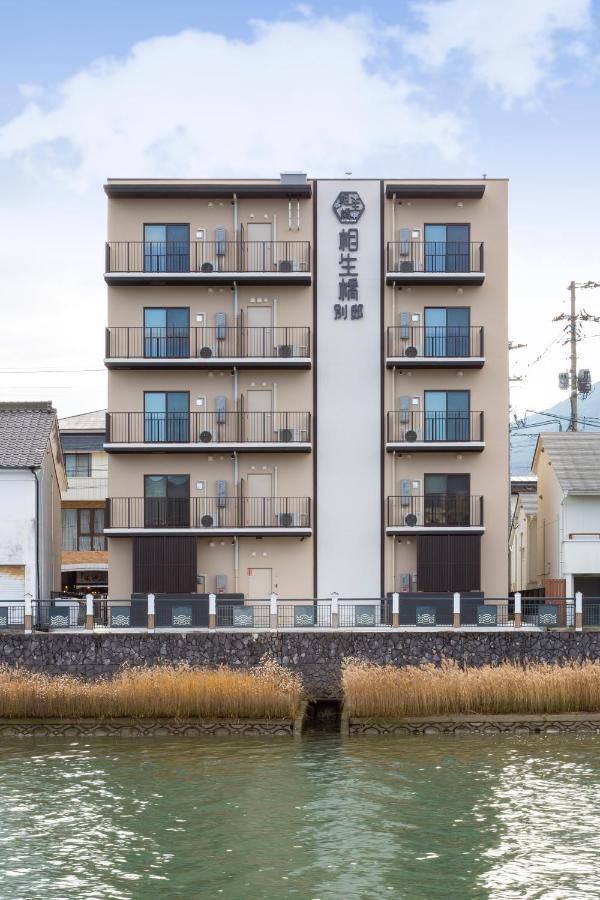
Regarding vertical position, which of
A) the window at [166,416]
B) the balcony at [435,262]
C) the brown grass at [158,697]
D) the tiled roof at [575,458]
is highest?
the balcony at [435,262]

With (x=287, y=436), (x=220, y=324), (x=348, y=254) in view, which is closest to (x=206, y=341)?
(x=220, y=324)

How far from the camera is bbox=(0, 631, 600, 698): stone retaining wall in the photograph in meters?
36.2

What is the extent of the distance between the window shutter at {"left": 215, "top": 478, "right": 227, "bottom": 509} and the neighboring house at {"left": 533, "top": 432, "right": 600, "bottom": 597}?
42.7ft

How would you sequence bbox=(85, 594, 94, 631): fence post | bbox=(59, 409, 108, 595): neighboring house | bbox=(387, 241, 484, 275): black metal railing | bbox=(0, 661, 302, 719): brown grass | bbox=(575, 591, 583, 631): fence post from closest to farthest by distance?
bbox=(0, 661, 302, 719): brown grass → bbox=(575, 591, 583, 631): fence post → bbox=(85, 594, 94, 631): fence post → bbox=(387, 241, 484, 275): black metal railing → bbox=(59, 409, 108, 595): neighboring house

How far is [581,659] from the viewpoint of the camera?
119 feet

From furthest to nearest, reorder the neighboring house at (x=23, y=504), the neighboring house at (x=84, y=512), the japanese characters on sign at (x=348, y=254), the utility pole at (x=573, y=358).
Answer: the neighboring house at (x=84, y=512), the utility pole at (x=573, y=358), the japanese characters on sign at (x=348, y=254), the neighboring house at (x=23, y=504)

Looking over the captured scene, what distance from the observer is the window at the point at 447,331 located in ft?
160

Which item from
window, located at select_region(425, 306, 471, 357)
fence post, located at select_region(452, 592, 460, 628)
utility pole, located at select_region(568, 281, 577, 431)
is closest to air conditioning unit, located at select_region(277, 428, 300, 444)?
window, located at select_region(425, 306, 471, 357)

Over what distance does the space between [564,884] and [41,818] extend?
30.6 ft

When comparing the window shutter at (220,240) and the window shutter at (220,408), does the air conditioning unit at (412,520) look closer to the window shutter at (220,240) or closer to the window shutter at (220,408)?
the window shutter at (220,408)

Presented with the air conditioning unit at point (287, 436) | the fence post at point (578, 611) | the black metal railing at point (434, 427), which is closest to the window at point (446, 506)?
the black metal railing at point (434, 427)

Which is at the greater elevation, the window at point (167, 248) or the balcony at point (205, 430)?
the window at point (167, 248)

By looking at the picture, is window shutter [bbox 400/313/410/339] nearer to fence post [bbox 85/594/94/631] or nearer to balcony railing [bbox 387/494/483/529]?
balcony railing [bbox 387/494/483/529]

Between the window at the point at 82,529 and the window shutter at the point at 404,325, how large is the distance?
2721 cm
